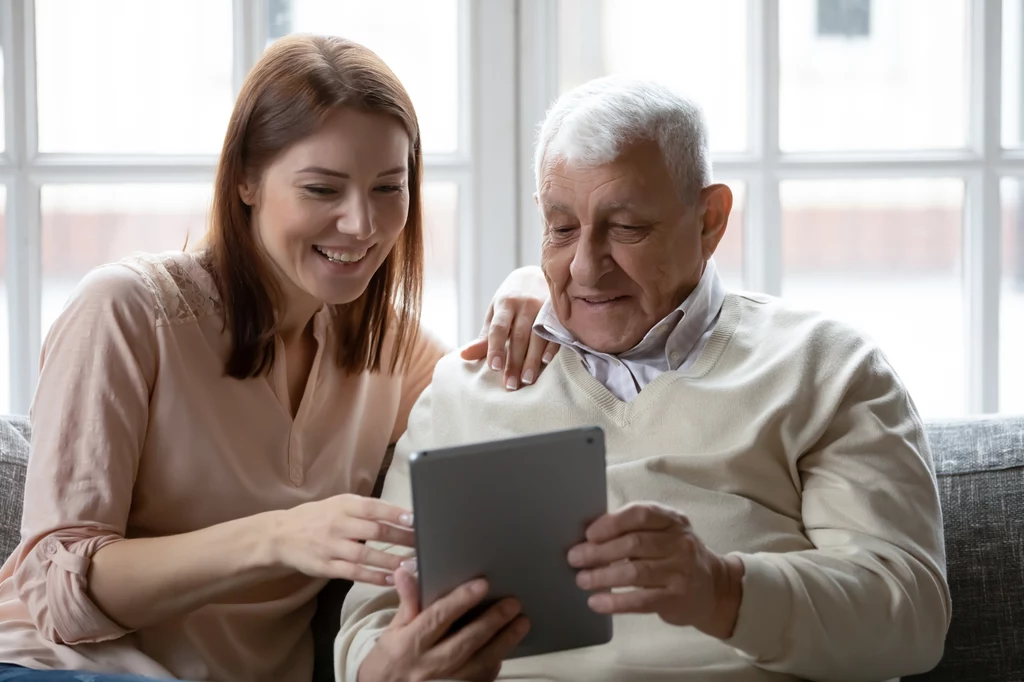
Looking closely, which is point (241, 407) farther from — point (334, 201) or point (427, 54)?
point (427, 54)

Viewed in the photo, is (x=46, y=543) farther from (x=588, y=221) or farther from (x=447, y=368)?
(x=588, y=221)

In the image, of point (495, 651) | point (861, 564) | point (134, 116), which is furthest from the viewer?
point (134, 116)

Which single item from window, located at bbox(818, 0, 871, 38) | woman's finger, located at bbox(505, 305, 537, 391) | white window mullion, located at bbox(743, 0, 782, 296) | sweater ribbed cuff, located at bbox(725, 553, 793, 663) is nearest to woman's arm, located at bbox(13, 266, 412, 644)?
woman's finger, located at bbox(505, 305, 537, 391)

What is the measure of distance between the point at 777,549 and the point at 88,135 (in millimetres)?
1868

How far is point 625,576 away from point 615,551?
3 cm

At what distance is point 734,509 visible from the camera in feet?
5.38

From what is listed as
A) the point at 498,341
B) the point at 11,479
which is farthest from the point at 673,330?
the point at 11,479

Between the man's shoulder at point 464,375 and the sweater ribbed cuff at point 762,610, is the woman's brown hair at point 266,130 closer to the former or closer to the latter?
the man's shoulder at point 464,375

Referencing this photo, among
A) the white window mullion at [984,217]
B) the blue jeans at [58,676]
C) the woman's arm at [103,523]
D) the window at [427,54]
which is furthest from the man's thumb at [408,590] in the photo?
the white window mullion at [984,217]

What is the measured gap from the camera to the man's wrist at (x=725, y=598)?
1.41 meters

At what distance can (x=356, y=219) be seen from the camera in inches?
66.7

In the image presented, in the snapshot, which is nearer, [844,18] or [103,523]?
[103,523]

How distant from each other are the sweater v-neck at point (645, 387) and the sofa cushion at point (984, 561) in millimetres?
498

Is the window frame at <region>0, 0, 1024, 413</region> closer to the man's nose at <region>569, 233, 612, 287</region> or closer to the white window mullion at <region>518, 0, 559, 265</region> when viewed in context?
the white window mullion at <region>518, 0, 559, 265</region>
